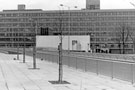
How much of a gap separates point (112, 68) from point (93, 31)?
127849 millimetres

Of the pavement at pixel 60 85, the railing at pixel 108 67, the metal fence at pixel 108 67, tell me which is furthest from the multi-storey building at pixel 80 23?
the pavement at pixel 60 85

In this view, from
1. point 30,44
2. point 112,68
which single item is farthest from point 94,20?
point 112,68

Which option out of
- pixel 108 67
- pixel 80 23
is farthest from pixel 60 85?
pixel 80 23

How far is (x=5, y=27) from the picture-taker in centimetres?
15212

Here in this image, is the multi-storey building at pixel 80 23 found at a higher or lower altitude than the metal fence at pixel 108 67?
higher

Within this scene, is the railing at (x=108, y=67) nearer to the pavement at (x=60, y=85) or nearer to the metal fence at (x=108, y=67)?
the metal fence at (x=108, y=67)

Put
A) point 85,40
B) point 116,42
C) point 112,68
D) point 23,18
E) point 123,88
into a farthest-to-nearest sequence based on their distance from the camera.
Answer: point 23,18
point 116,42
point 85,40
point 112,68
point 123,88

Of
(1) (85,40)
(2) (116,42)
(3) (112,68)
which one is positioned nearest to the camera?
(3) (112,68)

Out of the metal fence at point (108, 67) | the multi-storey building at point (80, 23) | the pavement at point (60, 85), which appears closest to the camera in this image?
the pavement at point (60, 85)

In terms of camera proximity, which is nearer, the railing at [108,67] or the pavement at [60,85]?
the pavement at [60,85]

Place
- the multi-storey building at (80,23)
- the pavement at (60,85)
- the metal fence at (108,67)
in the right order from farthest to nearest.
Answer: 1. the multi-storey building at (80,23)
2. the metal fence at (108,67)
3. the pavement at (60,85)

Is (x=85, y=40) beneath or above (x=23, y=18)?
beneath

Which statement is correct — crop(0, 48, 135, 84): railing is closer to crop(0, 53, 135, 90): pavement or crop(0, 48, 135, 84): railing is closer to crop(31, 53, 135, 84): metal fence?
crop(31, 53, 135, 84): metal fence

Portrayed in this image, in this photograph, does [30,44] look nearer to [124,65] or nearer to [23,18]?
[23,18]
